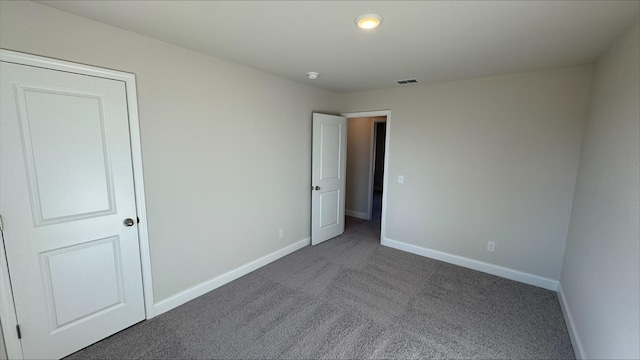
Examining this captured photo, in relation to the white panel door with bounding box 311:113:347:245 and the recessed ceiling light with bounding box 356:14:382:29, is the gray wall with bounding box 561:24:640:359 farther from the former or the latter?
the white panel door with bounding box 311:113:347:245

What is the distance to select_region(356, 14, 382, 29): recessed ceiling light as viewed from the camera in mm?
1648

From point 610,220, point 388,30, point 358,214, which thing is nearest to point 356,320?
point 610,220

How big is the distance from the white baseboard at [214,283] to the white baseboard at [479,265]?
1674 mm

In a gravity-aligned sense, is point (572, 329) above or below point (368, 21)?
below

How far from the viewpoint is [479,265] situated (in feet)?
10.9

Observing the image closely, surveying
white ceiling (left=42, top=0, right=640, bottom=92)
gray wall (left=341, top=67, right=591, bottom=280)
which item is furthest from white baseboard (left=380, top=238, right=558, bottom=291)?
white ceiling (left=42, top=0, right=640, bottom=92)

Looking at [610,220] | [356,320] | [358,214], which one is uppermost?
[610,220]

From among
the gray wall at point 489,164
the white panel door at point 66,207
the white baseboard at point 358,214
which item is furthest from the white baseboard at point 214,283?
the white baseboard at point 358,214

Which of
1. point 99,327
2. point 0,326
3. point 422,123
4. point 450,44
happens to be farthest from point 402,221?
point 0,326

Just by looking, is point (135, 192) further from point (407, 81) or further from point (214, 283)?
point (407, 81)

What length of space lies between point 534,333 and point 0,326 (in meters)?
3.91

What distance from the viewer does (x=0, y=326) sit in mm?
1641

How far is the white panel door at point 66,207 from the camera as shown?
1.64m

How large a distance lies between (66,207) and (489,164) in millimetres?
4108
